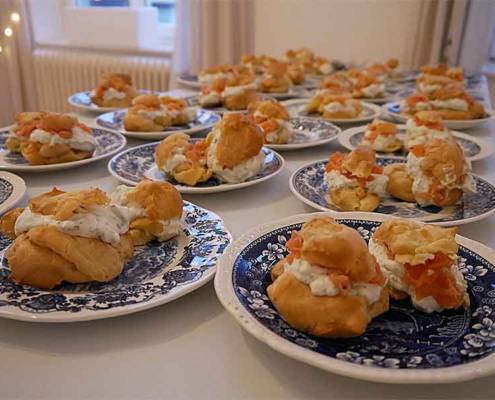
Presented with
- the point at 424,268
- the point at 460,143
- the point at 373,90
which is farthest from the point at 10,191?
the point at 373,90

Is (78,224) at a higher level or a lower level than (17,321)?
higher

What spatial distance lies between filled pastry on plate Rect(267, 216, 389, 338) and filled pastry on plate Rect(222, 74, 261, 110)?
1350mm

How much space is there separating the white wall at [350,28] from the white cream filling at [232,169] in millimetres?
2609

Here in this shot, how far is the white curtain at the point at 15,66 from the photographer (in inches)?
160

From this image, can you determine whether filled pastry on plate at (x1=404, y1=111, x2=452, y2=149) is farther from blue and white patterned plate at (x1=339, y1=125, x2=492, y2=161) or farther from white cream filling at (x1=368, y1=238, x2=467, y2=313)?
white cream filling at (x1=368, y1=238, x2=467, y2=313)

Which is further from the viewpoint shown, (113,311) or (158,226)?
(158,226)

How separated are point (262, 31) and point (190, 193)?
9.91 ft

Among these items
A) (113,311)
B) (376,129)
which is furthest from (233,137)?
(113,311)

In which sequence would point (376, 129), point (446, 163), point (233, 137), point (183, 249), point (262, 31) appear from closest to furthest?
point (183, 249) → point (446, 163) → point (233, 137) → point (376, 129) → point (262, 31)

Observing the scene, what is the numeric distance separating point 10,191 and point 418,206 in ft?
2.91

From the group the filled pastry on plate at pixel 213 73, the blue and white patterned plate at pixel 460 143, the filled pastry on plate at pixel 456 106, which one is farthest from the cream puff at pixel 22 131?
the filled pastry on plate at pixel 456 106

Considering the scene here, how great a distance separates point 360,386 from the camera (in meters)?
0.58

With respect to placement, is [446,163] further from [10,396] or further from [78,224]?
[10,396]

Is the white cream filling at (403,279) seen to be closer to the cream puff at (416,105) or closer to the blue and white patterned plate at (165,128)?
the blue and white patterned plate at (165,128)
